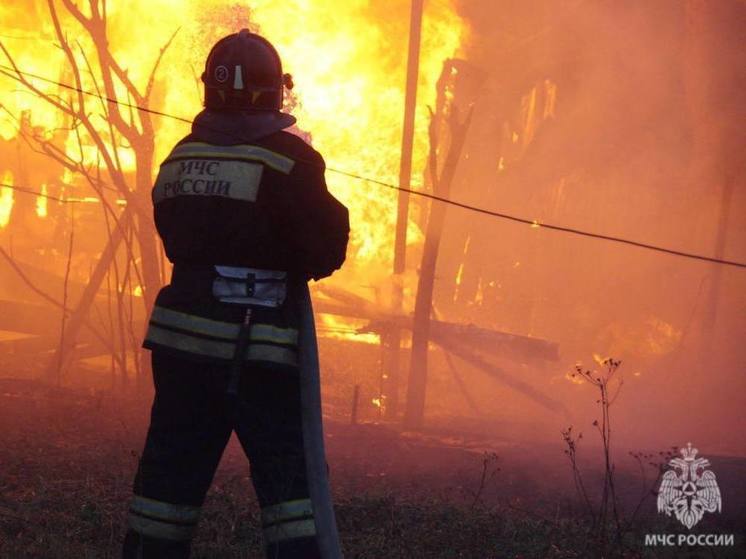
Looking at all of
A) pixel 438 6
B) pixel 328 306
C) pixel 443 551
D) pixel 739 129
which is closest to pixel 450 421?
pixel 328 306

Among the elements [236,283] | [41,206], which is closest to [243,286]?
[236,283]

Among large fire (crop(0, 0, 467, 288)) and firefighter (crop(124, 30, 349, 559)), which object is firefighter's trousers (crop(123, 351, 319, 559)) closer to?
firefighter (crop(124, 30, 349, 559))

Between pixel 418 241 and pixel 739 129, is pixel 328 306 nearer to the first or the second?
pixel 418 241

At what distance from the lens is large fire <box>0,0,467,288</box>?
13.9 m

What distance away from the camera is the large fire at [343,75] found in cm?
1388

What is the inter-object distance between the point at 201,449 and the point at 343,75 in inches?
488

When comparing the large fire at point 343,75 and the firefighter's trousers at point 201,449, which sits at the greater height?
the large fire at point 343,75

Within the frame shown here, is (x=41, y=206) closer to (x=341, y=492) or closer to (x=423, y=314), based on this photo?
(x=423, y=314)

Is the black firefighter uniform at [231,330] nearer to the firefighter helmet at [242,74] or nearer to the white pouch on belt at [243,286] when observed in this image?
the white pouch on belt at [243,286]

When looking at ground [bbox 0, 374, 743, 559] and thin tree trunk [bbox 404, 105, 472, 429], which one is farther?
thin tree trunk [bbox 404, 105, 472, 429]

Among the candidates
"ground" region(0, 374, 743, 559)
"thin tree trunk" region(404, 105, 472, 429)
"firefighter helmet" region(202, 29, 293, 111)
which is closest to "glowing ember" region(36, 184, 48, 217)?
"ground" region(0, 374, 743, 559)

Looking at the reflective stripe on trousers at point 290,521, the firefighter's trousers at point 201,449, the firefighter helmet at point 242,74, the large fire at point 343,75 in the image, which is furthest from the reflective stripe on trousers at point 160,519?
the large fire at point 343,75

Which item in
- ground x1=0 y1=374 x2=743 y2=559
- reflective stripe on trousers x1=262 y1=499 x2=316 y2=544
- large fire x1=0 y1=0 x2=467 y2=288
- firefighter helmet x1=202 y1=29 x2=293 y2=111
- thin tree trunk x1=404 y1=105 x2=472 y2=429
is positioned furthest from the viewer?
large fire x1=0 y1=0 x2=467 y2=288

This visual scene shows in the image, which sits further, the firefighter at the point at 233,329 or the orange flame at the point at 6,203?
the orange flame at the point at 6,203
